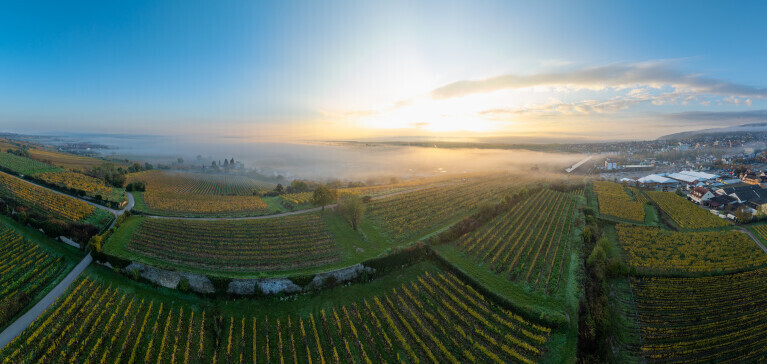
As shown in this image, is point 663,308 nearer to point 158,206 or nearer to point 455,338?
point 455,338

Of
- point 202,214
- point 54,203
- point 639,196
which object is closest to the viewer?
point 54,203

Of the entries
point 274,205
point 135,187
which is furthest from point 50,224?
point 135,187

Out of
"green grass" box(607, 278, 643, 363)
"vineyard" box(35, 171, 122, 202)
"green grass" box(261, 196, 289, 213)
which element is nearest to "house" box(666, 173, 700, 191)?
"green grass" box(607, 278, 643, 363)

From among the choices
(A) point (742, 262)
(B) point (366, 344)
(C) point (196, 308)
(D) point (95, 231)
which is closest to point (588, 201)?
(A) point (742, 262)

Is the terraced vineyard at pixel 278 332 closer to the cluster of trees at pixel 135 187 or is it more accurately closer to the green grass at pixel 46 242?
the green grass at pixel 46 242

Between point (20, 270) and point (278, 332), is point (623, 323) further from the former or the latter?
point (20, 270)

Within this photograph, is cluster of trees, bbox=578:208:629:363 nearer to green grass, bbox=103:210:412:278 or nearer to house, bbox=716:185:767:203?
green grass, bbox=103:210:412:278
